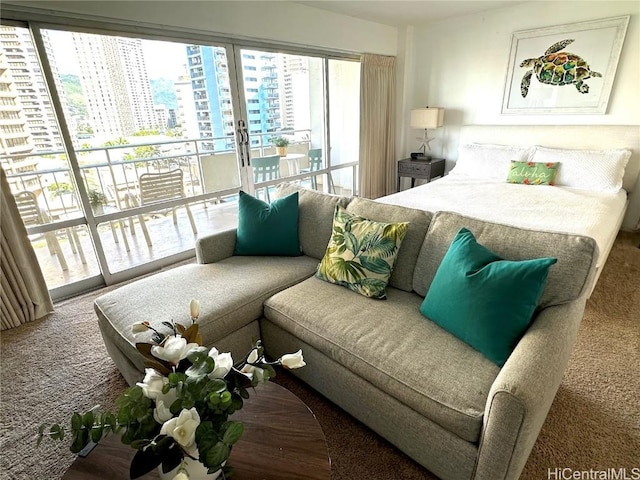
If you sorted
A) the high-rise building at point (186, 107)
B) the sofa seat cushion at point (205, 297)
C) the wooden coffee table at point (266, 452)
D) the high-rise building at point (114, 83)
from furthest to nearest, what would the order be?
the high-rise building at point (186, 107), the high-rise building at point (114, 83), the sofa seat cushion at point (205, 297), the wooden coffee table at point (266, 452)

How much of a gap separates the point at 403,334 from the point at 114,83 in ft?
9.76

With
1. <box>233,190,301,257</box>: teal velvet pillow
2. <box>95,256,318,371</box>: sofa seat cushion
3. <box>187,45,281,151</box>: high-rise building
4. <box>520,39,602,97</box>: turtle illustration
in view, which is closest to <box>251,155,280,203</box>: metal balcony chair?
<box>187,45,281,151</box>: high-rise building

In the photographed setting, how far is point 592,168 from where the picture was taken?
119 inches

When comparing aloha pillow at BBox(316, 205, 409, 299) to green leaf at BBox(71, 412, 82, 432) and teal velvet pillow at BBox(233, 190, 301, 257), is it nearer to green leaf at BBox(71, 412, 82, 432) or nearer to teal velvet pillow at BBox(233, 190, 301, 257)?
teal velvet pillow at BBox(233, 190, 301, 257)

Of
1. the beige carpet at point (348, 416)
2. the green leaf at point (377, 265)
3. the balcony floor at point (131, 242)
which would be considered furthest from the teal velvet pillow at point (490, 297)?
the balcony floor at point (131, 242)

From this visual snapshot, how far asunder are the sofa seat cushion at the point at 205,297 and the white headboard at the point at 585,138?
3.03 metres

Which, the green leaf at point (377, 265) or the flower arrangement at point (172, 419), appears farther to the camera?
the green leaf at point (377, 265)

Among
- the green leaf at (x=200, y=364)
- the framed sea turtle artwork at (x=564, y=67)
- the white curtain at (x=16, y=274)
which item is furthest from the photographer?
the framed sea turtle artwork at (x=564, y=67)

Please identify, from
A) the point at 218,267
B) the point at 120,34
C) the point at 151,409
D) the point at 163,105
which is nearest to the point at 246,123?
the point at 163,105

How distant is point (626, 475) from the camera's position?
4.17ft

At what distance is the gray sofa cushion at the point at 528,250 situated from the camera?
4.10 feet

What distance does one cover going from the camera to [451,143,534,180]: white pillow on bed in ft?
11.3

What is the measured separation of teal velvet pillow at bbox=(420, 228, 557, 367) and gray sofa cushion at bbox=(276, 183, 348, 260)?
901 mm

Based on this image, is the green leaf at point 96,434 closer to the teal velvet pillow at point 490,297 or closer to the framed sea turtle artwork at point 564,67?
the teal velvet pillow at point 490,297
